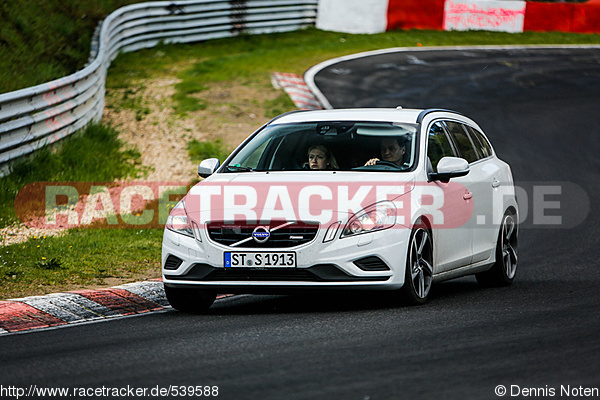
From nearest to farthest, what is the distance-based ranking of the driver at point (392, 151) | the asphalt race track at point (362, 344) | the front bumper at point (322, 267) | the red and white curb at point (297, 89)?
the asphalt race track at point (362, 344), the front bumper at point (322, 267), the driver at point (392, 151), the red and white curb at point (297, 89)

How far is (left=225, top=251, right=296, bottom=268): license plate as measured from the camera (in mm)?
7695

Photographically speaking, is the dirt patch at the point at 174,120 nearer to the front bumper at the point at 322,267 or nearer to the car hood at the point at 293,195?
the car hood at the point at 293,195

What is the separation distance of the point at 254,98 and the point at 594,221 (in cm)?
881

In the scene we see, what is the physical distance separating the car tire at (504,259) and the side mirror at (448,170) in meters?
1.70

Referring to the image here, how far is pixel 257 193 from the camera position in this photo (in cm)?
808

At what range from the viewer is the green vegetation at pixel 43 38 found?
61.0 ft

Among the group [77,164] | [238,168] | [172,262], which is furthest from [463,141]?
[77,164]

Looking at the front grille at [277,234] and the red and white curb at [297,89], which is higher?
the front grille at [277,234]

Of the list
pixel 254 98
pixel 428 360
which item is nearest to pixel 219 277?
pixel 428 360

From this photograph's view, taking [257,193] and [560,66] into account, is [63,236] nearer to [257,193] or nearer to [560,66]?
[257,193]

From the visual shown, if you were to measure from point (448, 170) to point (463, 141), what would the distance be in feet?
4.52
